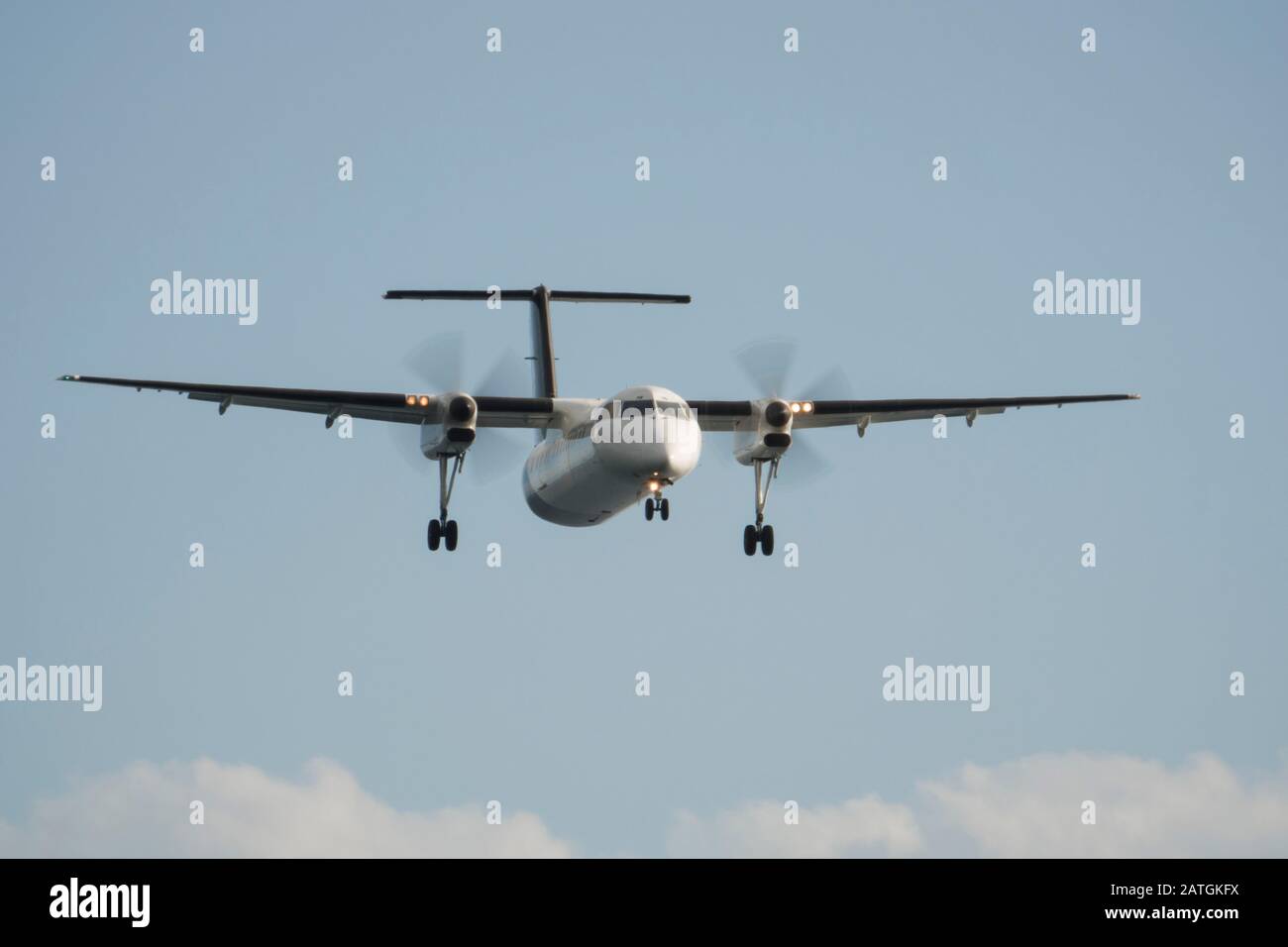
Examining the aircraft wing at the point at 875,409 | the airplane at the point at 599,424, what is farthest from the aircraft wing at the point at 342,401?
the aircraft wing at the point at 875,409

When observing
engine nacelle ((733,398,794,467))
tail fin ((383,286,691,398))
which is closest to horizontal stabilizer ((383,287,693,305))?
tail fin ((383,286,691,398))

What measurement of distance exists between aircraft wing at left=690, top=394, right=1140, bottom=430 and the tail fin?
18.5 feet

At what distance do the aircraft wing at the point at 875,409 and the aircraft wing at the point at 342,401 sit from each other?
11.9 ft

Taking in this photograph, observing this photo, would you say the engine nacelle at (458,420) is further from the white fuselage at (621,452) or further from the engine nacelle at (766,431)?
the engine nacelle at (766,431)

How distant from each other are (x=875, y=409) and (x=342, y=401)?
11824mm

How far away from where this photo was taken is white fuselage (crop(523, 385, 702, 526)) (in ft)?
116

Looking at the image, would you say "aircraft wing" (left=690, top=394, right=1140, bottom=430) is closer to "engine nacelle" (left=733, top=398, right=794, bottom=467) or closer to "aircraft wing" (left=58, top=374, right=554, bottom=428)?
"engine nacelle" (left=733, top=398, right=794, bottom=467)

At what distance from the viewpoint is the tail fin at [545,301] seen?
46375mm
